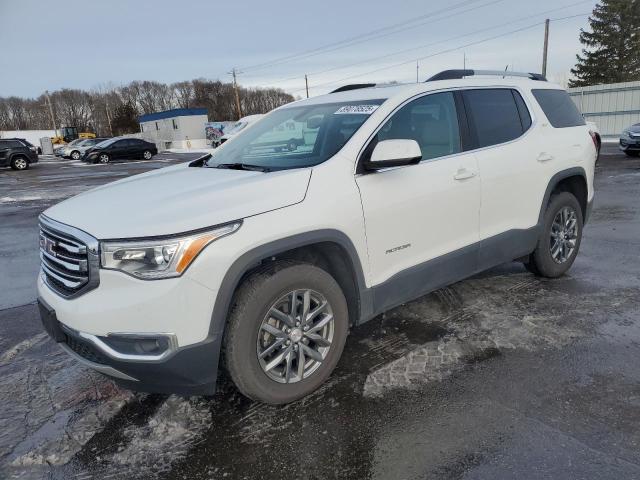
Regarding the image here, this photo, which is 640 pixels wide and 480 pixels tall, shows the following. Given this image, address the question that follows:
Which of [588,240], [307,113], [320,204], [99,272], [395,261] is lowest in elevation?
[588,240]

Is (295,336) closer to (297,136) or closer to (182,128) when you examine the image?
(297,136)

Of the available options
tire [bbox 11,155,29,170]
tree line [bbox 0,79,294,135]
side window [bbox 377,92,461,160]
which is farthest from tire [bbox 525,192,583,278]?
tree line [bbox 0,79,294,135]

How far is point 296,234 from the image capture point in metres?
2.72

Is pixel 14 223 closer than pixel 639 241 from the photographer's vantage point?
No

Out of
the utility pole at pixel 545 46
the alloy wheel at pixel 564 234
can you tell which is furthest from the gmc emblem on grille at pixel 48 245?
the utility pole at pixel 545 46

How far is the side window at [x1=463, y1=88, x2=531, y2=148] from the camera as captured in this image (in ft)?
12.8

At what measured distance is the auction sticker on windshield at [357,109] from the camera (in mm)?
3371

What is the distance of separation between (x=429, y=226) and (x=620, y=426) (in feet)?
5.29

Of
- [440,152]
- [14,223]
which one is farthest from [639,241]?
[14,223]

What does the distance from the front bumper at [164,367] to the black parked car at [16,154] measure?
29543 mm

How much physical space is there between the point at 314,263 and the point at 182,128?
57010mm

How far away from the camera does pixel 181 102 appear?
346ft

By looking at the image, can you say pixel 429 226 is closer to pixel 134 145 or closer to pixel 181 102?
pixel 134 145

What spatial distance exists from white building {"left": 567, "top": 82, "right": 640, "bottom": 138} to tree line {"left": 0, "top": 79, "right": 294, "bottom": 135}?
259ft
